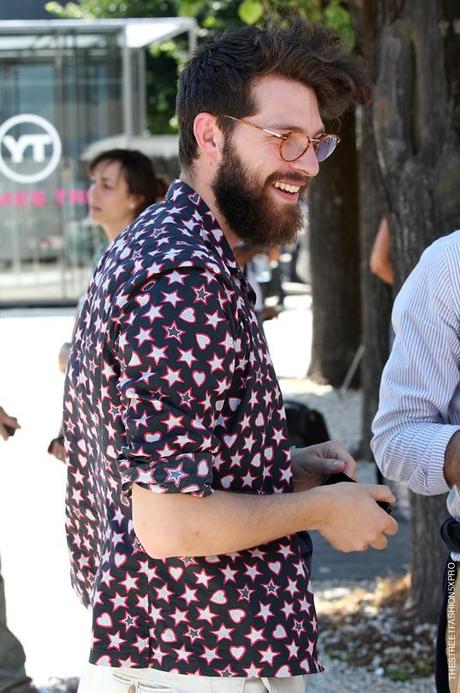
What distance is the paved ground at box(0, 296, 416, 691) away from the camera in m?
5.86

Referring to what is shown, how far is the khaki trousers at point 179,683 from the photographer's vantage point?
2254 mm

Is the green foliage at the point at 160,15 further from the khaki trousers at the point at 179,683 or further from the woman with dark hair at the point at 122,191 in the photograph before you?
the khaki trousers at the point at 179,683

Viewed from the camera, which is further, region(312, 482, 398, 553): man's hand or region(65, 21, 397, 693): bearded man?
region(312, 482, 398, 553): man's hand

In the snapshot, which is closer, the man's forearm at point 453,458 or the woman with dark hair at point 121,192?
the man's forearm at point 453,458

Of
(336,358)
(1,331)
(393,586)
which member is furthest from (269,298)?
(393,586)

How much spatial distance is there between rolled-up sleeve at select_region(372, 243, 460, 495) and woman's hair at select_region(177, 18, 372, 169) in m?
0.44

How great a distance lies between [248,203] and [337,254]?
1011 centimetres

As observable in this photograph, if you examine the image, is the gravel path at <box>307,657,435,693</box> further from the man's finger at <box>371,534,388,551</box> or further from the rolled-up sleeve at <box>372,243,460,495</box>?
the man's finger at <box>371,534,388,551</box>

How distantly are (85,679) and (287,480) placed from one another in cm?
55

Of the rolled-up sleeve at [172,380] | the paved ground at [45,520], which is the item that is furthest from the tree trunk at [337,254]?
the rolled-up sleeve at [172,380]

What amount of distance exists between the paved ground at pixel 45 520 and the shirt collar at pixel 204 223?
2970 mm

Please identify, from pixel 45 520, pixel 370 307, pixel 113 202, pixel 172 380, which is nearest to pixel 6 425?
pixel 113 202

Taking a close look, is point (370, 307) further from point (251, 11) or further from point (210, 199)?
point (210, 199)

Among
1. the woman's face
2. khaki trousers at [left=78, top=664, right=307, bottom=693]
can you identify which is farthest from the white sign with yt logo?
khaki trousers at [left=78, top=664, right=307, bottom=693]
